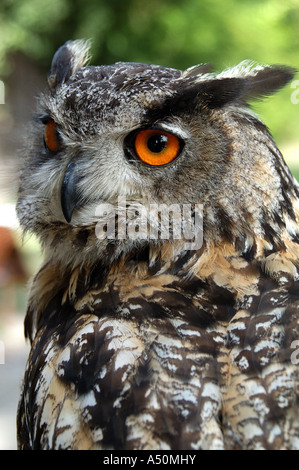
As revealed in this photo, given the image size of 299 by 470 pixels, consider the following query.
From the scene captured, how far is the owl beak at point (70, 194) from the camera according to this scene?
167 cm

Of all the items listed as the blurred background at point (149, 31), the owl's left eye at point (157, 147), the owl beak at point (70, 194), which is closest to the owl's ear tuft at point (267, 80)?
Answer: the owl's left eye at point (157, 147)

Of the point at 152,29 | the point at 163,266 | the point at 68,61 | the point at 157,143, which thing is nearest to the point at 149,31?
the point at 152,29

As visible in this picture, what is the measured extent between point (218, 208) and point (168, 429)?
0.65 meters

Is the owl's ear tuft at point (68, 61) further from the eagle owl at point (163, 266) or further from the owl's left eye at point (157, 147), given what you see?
the owl's left eye at point (157, 147)

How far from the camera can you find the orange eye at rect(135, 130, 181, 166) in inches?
63.0

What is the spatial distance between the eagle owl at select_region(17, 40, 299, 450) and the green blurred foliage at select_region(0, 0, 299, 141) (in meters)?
9.73

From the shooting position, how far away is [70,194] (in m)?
1.67

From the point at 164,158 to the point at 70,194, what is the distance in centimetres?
32

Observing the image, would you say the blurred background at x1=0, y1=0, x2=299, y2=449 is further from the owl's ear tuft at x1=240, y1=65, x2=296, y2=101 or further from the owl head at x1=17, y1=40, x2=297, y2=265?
the owl head at x1=17, y1=40, x2=297, y2=265

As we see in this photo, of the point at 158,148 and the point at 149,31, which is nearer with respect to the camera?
the point at 158,148

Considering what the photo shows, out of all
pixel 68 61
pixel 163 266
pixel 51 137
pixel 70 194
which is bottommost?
pixel 163 266

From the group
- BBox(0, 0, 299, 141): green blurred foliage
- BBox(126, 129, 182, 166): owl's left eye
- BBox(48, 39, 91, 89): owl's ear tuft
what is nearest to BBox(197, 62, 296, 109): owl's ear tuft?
BBox(126, 129, 182, 166): owl's left eye

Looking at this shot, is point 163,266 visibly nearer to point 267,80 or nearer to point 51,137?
point 51,137

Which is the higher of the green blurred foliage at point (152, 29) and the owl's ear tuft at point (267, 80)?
the green blurred foliage at point (152, 29)
